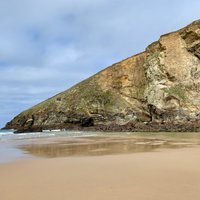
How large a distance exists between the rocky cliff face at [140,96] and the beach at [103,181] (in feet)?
91.0

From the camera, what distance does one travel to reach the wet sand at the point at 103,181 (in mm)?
5402

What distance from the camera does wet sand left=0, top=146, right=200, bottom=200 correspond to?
5.40 meters

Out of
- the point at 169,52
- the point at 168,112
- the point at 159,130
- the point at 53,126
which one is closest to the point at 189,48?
the point at 169,52

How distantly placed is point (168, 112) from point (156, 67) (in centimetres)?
865

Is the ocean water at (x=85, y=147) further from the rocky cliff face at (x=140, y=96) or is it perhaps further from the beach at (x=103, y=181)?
the rocky cliff face at (x=140, y=96)

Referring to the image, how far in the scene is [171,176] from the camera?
6.90 meters

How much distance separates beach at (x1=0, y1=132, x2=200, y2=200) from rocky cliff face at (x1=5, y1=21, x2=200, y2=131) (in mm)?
27725

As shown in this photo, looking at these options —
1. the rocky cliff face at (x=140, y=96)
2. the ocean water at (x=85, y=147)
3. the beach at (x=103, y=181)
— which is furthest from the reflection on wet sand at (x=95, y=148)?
the rocky cliff face at (x=140, y=96)

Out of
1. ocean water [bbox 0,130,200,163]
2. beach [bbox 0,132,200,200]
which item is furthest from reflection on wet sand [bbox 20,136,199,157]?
beach [bbox 0,132,200,200]

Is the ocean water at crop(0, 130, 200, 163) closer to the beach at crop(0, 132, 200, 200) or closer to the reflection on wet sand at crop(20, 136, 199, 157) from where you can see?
the reflection on wet sand at crop(20, 136, 199, 157)

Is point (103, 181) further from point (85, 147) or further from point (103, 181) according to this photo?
point (85, 147)

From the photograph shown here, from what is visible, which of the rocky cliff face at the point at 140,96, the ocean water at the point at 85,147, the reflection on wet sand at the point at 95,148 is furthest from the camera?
the rocky cliff face at the point at 140,96

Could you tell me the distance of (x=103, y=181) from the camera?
6543 mm

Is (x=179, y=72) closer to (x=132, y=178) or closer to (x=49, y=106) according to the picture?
(x=49, y=106)
